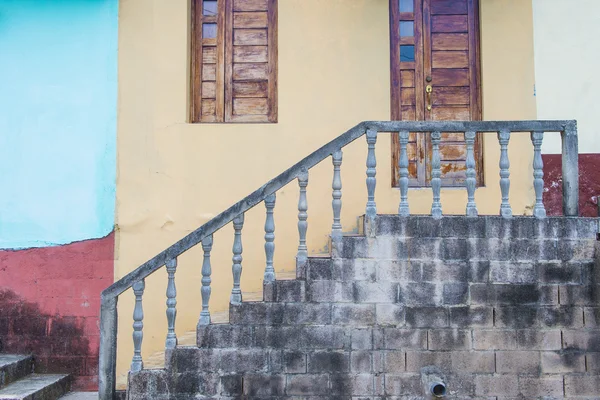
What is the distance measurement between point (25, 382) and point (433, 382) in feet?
13.1

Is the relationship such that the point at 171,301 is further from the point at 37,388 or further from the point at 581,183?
the point at 581,183

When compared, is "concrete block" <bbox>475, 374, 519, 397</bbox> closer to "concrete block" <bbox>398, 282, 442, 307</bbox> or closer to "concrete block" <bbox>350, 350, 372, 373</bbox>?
"concrete block" <bbox>398, 282, 442, 307</bbox>

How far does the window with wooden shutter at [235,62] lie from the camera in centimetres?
614

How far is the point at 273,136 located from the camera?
5949 mm

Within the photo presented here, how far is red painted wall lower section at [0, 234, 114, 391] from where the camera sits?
5.77 meters

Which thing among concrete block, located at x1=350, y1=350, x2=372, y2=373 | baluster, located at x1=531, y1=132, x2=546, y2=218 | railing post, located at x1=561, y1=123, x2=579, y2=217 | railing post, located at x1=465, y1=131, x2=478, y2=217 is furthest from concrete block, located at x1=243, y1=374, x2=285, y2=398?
railing post, located at x1=561, y1=123, x2=579, y2=217

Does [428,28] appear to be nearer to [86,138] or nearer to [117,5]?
[117,5]

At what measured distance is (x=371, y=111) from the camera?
5.95m

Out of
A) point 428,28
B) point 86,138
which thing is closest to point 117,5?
point 86,138

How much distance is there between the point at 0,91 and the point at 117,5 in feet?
5.50

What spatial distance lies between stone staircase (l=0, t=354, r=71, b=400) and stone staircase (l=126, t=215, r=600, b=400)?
1.32 meters

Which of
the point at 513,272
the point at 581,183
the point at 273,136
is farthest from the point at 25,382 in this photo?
the point at 581,183

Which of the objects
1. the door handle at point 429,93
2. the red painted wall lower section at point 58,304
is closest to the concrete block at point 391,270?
the door handle at point 429,93

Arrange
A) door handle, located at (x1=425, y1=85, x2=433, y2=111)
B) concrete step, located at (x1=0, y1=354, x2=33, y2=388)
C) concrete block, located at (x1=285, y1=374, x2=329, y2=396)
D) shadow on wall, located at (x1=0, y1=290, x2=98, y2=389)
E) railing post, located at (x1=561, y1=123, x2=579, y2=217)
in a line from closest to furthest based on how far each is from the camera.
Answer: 1. concrete block, located at (x1=285, y1=374, x2=329, y2=396)
2. railing post, located at (x1=561, y1=123, x2=579, y2=217)
3. concrete step, located at (x1=0, y1=354, x2=33, y2=388)
4. shadow on wall, located at (x1=0, y1=290, x2=98, y2=389)
5. door handle, located at (x1=425, y1=85, x2=433, y2=111)
